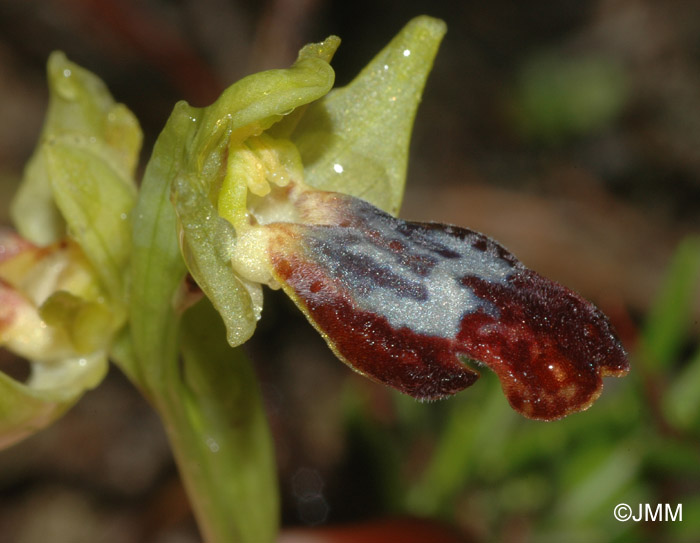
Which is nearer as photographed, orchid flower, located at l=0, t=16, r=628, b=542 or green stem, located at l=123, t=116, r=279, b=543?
orchid flower, located at l=0, t=16, r=628, b=542

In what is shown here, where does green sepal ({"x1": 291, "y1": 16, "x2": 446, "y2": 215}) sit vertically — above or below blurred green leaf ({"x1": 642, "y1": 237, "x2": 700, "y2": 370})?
below

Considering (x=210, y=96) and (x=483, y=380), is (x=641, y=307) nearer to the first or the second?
(x=483, y=380)

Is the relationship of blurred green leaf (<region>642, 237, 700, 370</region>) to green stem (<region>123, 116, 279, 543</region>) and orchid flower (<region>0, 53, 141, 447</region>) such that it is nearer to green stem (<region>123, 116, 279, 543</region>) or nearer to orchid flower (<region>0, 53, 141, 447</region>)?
green stem (<region>123, 116, 279, 543</region>)

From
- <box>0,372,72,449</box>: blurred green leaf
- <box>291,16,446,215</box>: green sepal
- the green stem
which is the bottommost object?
<box>0,372,72,449</box>: blurred green leaf

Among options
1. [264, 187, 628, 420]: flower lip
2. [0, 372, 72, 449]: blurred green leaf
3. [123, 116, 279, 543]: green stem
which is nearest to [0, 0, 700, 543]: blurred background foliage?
[123, 116, 279, 543]: green stem

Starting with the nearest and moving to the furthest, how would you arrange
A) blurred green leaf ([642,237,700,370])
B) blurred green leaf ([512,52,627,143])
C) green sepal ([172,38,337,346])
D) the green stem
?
1. green sepal ([172,38,337,346])
2. the green stem
3. blurred green leaf ([642,237,700,370])
4. blurred green leaf ([512,52,627,143])

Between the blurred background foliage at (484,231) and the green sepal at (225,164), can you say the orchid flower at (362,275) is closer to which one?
the green sepal at (225,164)

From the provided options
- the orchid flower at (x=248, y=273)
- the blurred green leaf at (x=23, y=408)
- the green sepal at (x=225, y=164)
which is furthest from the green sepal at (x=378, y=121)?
the blurred green leaf at (x=23, y=408)

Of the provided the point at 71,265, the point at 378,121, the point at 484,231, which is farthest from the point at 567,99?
the point at 71,265
